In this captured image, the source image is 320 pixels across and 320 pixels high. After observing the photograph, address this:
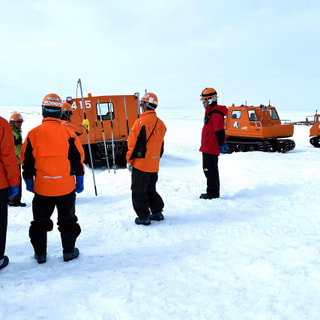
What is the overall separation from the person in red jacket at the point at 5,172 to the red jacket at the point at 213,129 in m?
3.20

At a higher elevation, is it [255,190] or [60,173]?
[60,173]

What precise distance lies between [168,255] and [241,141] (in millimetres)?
11790

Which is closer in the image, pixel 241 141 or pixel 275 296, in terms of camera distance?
pixel 275 296

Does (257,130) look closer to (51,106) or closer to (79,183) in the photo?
(79,183)

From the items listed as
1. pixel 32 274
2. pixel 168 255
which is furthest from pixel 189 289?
pixel 32 274

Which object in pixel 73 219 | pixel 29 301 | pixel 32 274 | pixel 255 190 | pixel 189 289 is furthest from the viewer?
pixel 255 190

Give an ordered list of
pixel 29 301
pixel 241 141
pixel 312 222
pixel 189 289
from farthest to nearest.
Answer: pixel 241 141 < pixel 312 222 < pixel 189 289 < pixel 29 301

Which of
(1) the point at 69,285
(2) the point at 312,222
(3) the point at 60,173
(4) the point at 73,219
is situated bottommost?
(2) the point at 312,222

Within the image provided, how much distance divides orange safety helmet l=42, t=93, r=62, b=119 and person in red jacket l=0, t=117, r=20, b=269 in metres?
0.38

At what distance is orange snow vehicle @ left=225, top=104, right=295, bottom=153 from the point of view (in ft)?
41.5

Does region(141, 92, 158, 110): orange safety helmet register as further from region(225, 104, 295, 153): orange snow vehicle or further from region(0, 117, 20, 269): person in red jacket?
region(225, 104, 295, 153): orange snow vehicle

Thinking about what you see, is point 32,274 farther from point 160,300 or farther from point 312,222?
point 312,222

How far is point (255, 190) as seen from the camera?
18.0 ft

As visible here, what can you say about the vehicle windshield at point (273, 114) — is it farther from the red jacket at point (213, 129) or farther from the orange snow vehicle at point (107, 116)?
the red jacket at point (213, 129)
